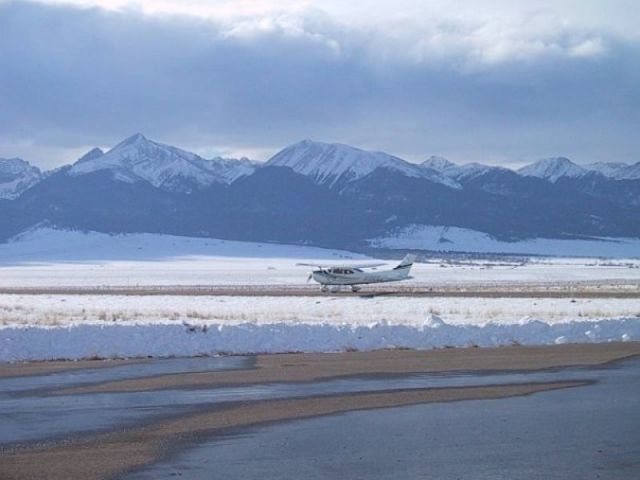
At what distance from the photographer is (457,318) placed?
33.7 metres

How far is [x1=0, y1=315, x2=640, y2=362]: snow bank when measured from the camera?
23.0 m

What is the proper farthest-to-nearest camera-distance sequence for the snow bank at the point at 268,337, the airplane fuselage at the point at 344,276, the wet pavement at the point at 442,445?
the airplane fuselage at the point at 344,276, the snow bank at the point at 268,337, the wet pavement at the point at 442,445

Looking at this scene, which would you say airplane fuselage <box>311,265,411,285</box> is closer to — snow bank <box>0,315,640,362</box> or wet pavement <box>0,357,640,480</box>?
snow bank <box>0,315,640,362</box>

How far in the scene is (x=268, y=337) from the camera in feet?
81.0

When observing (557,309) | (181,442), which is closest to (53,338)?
(181,442)

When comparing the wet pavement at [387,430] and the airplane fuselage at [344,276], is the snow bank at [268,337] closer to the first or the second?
the wet pavement at [387,430]

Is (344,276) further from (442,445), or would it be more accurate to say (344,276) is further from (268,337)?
(442,445)

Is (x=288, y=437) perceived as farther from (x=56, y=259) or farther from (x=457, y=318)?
(x=56, y=259)

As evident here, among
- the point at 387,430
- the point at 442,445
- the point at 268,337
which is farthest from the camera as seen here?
the point at 268,337

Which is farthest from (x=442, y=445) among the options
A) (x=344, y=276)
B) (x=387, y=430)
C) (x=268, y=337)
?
(x=344, y=276)

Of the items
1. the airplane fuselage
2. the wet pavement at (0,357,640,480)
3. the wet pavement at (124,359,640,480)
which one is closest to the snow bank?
the wet pavement at (0,357,640,480)

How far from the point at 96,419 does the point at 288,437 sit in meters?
3.02

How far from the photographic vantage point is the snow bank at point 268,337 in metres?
A: 23.0

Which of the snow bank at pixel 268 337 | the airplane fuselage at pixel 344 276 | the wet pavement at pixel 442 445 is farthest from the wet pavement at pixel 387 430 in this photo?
the airplane fuselage at pixel 344 276
